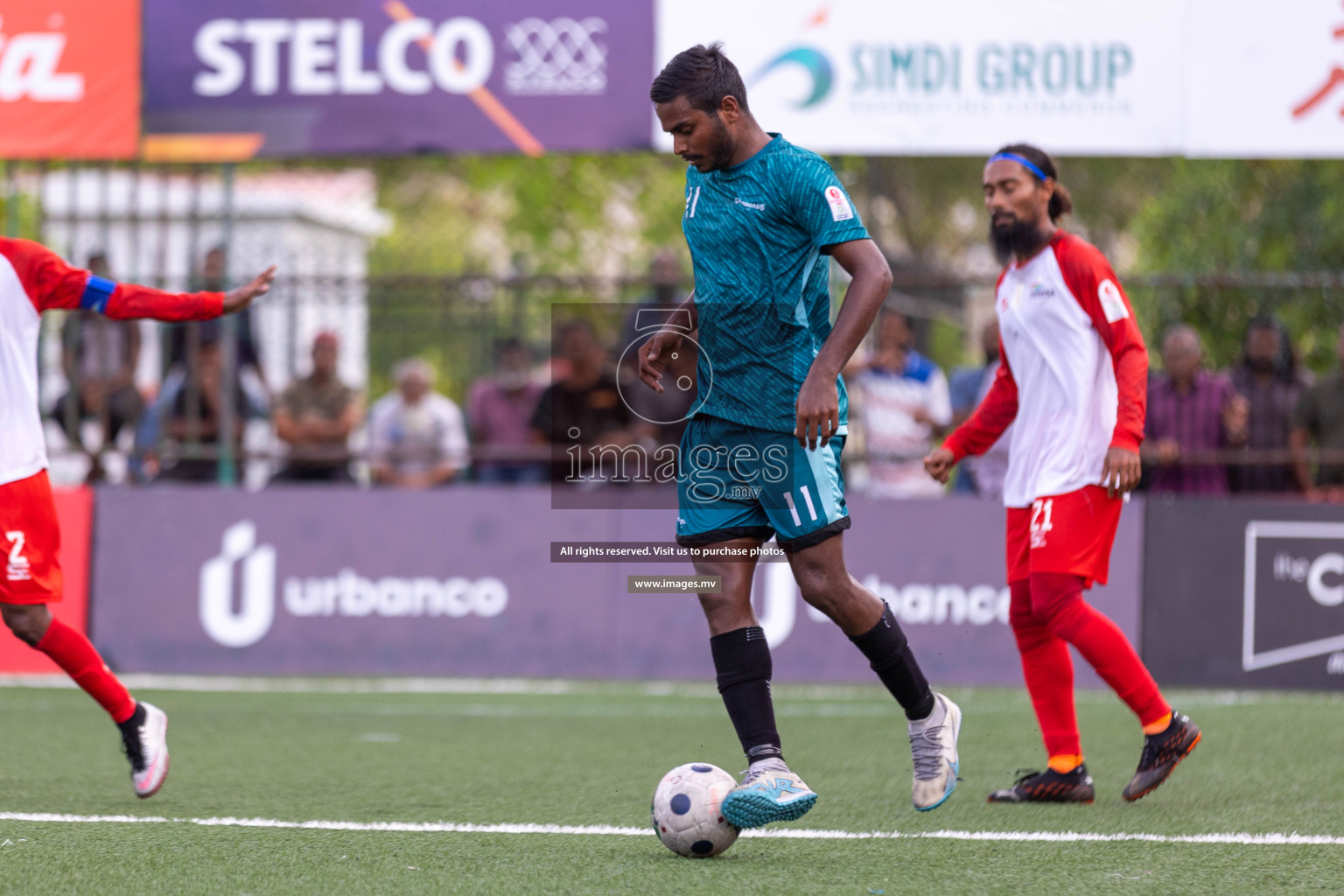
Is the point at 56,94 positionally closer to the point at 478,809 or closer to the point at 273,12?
the point at 273,12

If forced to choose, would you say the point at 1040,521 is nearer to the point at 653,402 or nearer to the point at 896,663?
the point at 896,663

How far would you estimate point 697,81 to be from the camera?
4.27 metres

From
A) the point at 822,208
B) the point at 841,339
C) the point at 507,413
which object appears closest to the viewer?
the point at 841,339

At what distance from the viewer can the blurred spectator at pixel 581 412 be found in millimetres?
9750

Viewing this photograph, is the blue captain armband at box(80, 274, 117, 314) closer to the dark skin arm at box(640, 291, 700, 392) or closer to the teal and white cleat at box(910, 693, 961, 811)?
the dark skin arm at box(640, 291, 700, 392)

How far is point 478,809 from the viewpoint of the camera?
200 inches

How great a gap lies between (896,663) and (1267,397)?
569 cm

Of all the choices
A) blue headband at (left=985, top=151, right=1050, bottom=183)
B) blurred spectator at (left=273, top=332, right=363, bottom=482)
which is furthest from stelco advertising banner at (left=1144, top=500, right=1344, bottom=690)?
blurred spectator at (left=273, top=332, right=363, bottom=482)

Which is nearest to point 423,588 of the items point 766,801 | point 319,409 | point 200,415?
point 319,409

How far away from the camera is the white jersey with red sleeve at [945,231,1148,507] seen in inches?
209

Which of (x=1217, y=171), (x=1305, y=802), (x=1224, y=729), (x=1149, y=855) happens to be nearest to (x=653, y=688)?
(x=1224, y=729)

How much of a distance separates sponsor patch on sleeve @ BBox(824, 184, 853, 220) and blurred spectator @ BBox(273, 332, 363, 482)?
6469mm

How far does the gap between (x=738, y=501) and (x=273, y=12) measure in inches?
254

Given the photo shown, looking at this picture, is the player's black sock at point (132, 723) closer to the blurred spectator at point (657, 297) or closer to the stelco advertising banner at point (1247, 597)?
the blurred spectator at point (657, 297)
